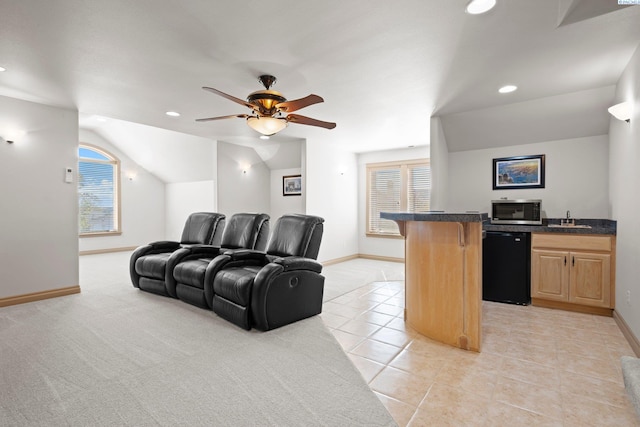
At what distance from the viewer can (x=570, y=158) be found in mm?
4234

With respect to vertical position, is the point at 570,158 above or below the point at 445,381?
above

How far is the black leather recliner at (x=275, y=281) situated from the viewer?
2.98 metres

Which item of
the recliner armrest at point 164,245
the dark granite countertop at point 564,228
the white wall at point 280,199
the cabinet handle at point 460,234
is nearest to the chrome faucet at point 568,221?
the dark granite countertop at point 564,228

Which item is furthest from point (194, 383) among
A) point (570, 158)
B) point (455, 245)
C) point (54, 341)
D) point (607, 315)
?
point (570, 158)

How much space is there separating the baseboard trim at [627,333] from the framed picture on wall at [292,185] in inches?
213

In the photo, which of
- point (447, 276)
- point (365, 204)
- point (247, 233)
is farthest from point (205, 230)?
point (365, 204)

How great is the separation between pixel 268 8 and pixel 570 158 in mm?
4284

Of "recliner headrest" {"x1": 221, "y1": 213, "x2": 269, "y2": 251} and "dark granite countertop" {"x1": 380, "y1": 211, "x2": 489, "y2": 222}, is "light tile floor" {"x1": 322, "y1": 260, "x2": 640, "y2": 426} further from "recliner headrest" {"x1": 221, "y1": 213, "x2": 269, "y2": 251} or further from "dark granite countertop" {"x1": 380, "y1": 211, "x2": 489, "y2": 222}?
"recliner headrest" {"x1": 221, "y1": 213, "x2": 269, "y2": 251}

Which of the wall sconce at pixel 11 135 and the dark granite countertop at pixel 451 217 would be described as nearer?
the dark granite countertop at pixel 451 217

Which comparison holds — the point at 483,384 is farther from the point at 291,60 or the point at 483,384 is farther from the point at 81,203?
the point at 81,203

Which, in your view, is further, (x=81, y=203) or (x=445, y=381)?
(x=81, y=203)

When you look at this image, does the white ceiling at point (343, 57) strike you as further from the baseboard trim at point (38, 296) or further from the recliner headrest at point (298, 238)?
the baseboard trim at point (38, 296)

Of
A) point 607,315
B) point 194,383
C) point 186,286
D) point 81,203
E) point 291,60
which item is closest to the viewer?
point 194,383

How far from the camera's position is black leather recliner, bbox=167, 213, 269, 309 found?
11.8 ft
